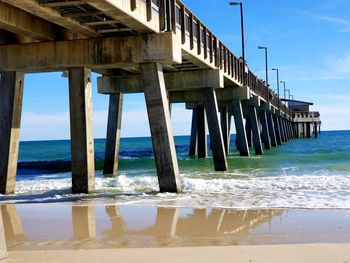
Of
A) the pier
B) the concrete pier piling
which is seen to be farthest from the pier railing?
the concrete pier piling

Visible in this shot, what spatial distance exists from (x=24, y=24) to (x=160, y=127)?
4236 mm

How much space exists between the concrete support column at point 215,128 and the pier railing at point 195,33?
4.42 ft

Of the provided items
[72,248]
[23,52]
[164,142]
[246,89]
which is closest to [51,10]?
[23,52]

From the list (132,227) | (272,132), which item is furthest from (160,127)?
(272,132)

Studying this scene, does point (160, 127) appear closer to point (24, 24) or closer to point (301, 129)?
point (24, 24)

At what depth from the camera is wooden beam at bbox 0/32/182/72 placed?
43.8 ft

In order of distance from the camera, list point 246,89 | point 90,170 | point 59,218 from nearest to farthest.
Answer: point 59,218 < point 90,170 < point 246,89

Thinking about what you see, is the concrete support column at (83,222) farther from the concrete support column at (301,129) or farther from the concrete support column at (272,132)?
the concrete support column at (301,129)

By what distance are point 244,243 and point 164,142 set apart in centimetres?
680

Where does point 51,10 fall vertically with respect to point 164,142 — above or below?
above

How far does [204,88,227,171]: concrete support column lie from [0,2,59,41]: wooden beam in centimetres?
892

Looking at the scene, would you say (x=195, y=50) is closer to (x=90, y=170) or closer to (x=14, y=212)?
(x=90, y=170)

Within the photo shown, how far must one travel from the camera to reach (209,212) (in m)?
9.90

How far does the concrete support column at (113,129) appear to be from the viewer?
21.6 m
